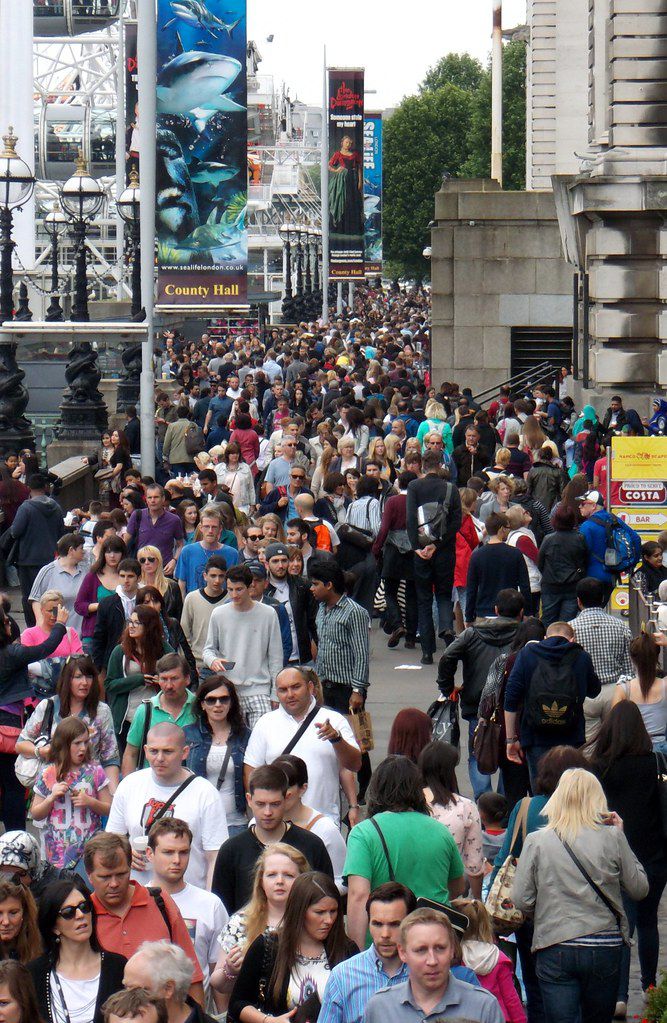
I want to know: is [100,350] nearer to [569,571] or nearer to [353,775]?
[569,571]

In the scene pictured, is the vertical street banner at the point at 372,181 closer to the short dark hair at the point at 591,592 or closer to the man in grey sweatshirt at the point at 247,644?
the short dark hair at the point at 591,592

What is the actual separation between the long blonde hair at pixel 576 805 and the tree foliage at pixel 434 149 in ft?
293

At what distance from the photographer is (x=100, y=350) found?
39.2m

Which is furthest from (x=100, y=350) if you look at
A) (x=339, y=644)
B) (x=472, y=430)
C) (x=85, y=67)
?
(x=85, y=67)

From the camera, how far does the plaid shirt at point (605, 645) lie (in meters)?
10.1

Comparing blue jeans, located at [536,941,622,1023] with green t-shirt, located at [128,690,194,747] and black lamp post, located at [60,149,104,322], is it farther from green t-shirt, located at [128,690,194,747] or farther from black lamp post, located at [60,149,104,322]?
black lamp post, located at [60,149,104,322]

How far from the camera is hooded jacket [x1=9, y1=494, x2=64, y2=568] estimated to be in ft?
47.5

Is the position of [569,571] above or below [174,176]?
below

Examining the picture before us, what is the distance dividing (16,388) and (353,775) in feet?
48.9

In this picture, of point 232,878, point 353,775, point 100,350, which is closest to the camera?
point 232,878

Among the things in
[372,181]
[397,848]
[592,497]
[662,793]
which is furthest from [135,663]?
[372,181]

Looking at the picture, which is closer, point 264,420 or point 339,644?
point 339,644

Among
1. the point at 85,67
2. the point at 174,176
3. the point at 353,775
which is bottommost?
the point at 353,775

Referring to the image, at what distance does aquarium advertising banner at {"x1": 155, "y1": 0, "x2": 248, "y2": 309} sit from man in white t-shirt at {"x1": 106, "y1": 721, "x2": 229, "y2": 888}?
1350cm
